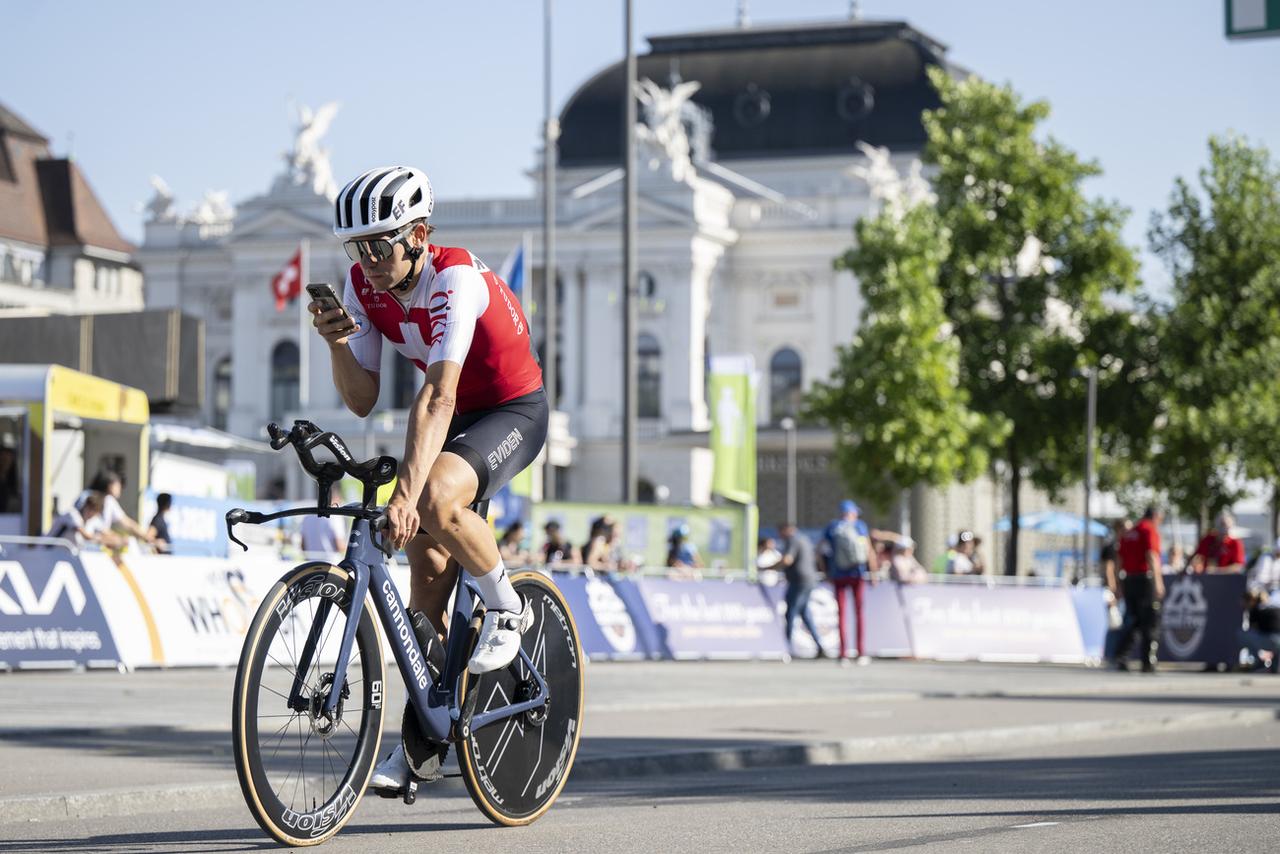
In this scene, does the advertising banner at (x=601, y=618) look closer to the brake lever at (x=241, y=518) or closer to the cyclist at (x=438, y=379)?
the cyclist at (x=438, y=379)

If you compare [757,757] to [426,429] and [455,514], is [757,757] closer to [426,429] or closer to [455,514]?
[455,514]

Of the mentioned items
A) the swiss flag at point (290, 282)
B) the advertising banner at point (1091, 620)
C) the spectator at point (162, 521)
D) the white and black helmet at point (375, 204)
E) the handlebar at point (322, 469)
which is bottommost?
the advertising banner at point (1091, 620)

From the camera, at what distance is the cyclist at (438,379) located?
19.9ft

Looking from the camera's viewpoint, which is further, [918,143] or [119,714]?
[918,143]

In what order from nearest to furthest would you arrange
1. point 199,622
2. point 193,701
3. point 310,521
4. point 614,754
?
point 614,754 → point 193,701 → point 199,622 → point 310,521

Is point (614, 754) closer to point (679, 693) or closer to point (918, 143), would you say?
point (679, 693)

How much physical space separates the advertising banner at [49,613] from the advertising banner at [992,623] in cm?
1132

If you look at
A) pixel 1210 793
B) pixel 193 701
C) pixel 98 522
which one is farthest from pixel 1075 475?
pixel 1210 793

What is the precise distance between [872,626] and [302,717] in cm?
1984

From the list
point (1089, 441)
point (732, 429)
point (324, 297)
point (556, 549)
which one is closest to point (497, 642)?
point (324, 297)

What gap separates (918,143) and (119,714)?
76.0m

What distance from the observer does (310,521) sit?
2489 centimetres

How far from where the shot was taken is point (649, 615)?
22828mm

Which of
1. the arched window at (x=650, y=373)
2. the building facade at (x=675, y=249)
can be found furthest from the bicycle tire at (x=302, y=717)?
the arched window at (x=650, y=373)
